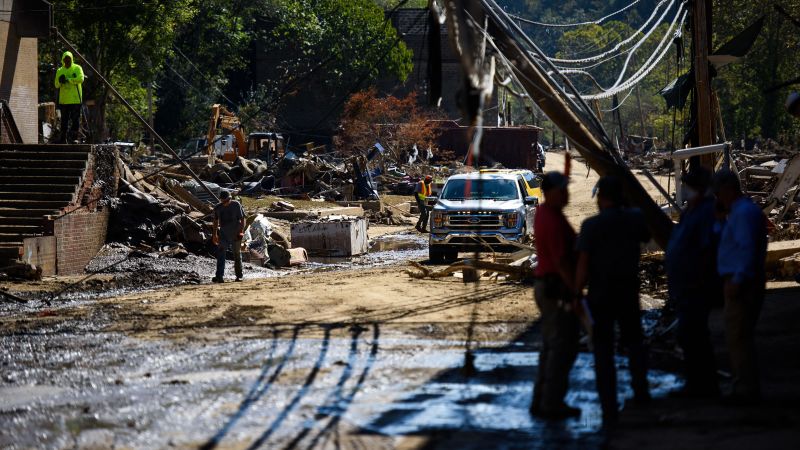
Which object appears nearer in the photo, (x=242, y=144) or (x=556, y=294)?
(x=556, y=294)

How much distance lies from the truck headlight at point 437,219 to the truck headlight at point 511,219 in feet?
4.49

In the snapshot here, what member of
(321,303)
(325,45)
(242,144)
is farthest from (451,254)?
(325,45)

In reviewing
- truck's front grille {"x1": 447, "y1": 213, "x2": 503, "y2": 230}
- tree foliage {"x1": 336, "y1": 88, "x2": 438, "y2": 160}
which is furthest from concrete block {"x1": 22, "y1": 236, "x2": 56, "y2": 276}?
tree foliage {"x1": 336, "y1": 88, "x2": 438, "y2": 160}

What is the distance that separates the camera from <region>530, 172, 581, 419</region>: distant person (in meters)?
8.72

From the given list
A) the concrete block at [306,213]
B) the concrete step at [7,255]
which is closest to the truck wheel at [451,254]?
the concrete step at [7,255]

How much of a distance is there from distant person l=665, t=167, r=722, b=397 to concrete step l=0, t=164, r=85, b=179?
652 inches

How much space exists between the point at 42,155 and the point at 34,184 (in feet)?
3.51

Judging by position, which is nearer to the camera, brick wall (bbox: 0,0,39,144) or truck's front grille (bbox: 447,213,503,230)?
truck's front grille (bbox: 447,213,503,230)

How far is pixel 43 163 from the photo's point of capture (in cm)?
2369

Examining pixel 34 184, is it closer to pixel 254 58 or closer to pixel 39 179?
pixel 39 179

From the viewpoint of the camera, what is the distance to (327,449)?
319 inches

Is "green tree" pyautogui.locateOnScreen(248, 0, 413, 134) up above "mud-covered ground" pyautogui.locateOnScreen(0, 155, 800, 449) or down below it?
above

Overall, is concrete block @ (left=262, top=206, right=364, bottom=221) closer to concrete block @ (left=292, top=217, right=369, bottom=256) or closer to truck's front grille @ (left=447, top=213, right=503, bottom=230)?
concrete block @ (left=292, top=217, right=369, bottom=256)

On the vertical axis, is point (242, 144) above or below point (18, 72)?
below
